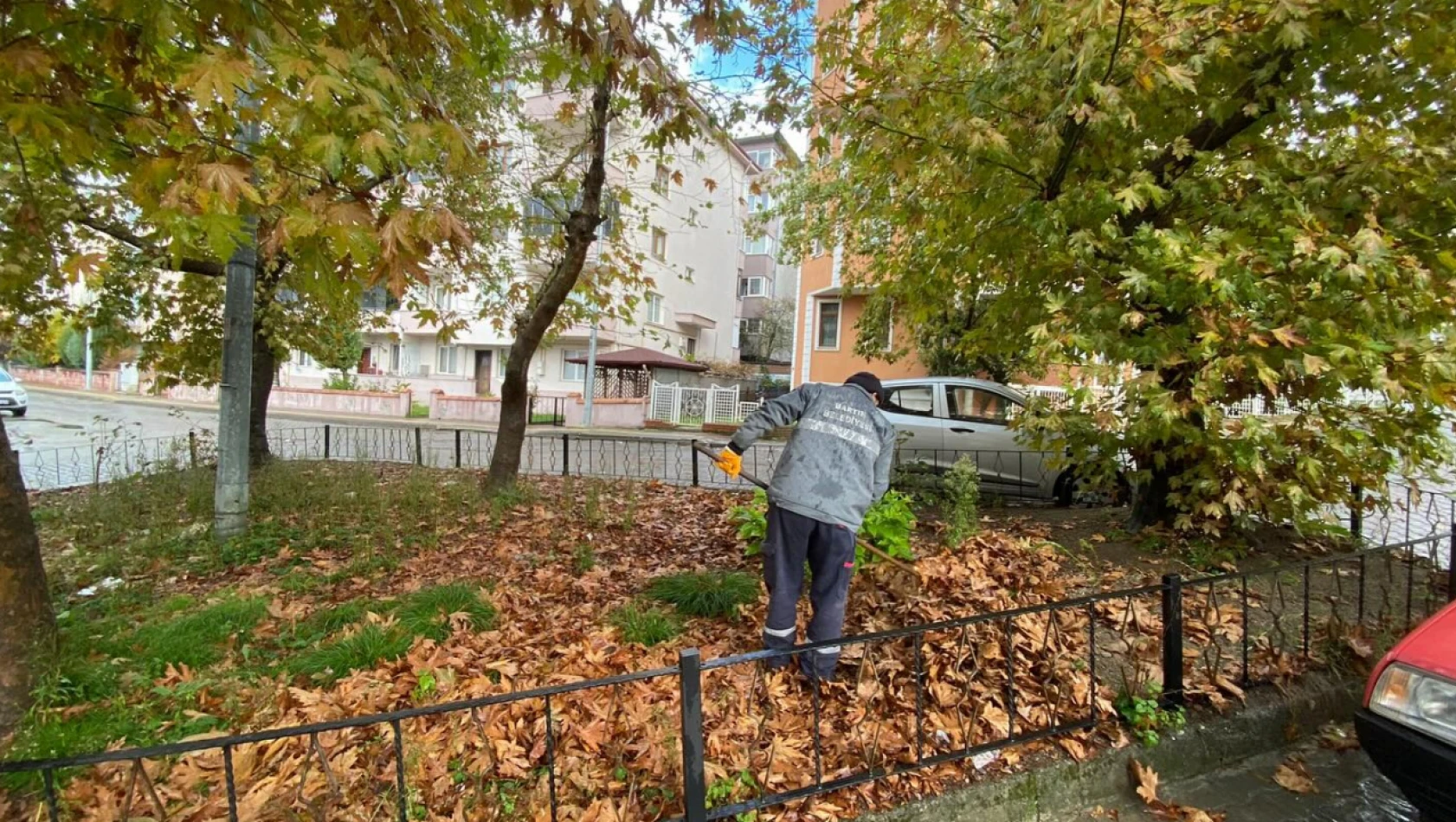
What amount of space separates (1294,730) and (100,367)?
51.1 metres

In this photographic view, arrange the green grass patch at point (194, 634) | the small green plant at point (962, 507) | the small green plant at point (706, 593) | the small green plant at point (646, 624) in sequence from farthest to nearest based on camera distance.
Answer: the small green plant at point (962, 507)
the small green plant at point (706, 593)
the small green plant at point (646, 624)
the green grass patch at point (194, 634)

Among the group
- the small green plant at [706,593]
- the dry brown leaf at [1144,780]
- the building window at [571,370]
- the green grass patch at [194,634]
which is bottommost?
the dry brown leaf at [1144,780]

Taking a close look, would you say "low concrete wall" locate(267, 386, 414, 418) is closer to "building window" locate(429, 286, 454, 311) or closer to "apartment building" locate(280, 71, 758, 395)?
"apartment building" locate(280, 71, 758, 395)

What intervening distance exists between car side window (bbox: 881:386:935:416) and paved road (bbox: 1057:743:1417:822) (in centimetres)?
572

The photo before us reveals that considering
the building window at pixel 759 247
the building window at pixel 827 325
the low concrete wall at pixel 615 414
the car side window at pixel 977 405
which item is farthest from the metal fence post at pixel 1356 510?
the building window at pixel 759 247

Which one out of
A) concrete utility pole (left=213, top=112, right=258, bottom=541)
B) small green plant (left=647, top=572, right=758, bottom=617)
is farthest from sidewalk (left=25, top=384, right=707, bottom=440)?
small green plant (left=647, top=572, right=758, bottom=617)

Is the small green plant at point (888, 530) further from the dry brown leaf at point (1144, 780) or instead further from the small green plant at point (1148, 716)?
the dry brown leaf at point (1144, 780)

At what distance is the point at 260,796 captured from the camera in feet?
7.66

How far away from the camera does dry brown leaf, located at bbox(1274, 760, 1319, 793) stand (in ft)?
9.30

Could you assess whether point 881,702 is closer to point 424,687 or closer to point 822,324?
point 424,687

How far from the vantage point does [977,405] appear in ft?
27.2

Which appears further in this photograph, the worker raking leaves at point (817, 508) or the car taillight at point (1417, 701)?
the worker raking leaves at point (817, 508)

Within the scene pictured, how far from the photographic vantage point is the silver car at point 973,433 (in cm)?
780

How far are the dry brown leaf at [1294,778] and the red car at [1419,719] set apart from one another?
0.56 m
